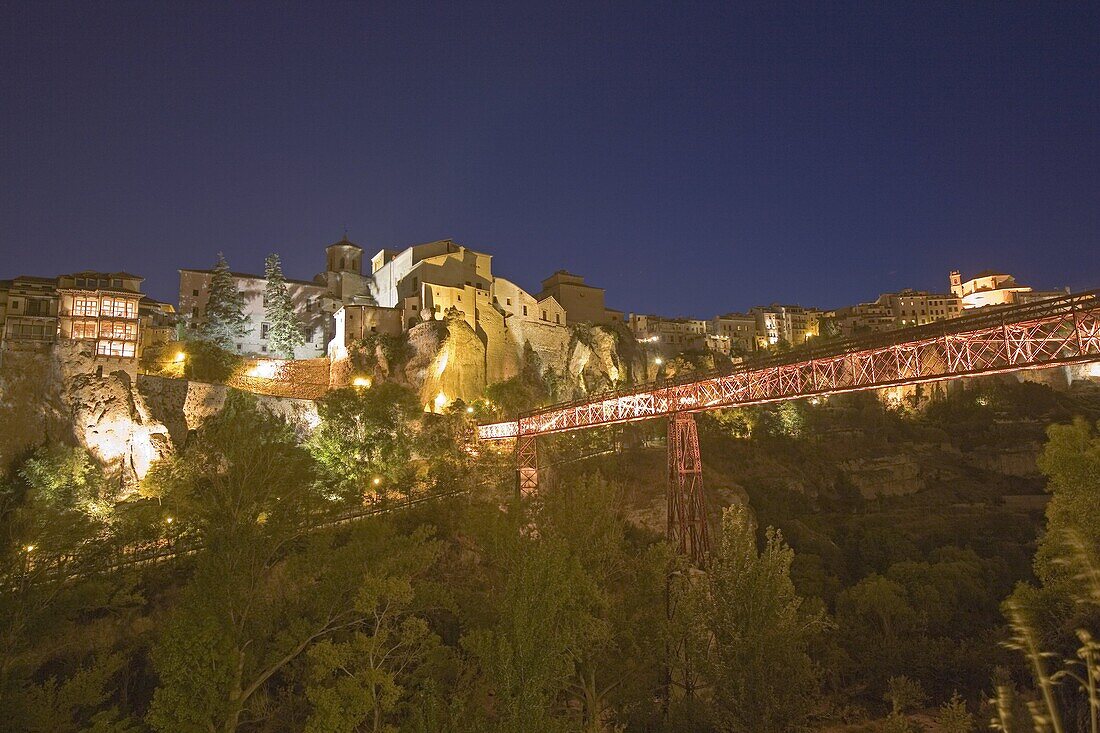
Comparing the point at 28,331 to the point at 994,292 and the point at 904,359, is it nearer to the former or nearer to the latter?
the point at 904,359

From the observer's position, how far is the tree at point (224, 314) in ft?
199

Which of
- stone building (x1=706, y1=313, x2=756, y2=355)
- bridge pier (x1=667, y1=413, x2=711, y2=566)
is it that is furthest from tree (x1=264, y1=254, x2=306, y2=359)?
stone building (x1=706, y1=313, x2=756, y2=355)

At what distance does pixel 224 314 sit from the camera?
6194cm

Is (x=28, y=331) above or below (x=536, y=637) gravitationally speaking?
above

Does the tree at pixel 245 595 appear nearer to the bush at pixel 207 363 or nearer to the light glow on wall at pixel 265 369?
the bush at pixel 207 363

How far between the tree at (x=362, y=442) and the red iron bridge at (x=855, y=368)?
53.2 feet

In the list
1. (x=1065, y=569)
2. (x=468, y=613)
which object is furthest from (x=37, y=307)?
(x=1065, y=569)

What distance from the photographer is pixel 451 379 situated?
6009cm

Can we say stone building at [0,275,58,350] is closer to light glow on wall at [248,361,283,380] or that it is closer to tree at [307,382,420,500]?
light glow on wall at [248,361,283,380]

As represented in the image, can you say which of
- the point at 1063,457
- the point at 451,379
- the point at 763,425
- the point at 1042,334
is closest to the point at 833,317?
the point at 763,425

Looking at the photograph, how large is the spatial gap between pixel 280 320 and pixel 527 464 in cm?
3538

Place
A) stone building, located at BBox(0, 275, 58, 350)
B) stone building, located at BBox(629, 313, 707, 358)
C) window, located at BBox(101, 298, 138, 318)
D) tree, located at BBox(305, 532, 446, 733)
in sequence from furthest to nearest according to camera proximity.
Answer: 1. stone building, located at BBox(629, 313, 707, 358)
2. window, located at BBox(101, 298, 138, 318)
3. stone building, located at BBox(0, 275, 58, 350)
4. tree, located at BBox(305, 532, 446, 733)

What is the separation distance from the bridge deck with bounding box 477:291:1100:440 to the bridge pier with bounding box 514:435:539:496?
919 cm

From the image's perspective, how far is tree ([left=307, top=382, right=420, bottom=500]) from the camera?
42875 mm
